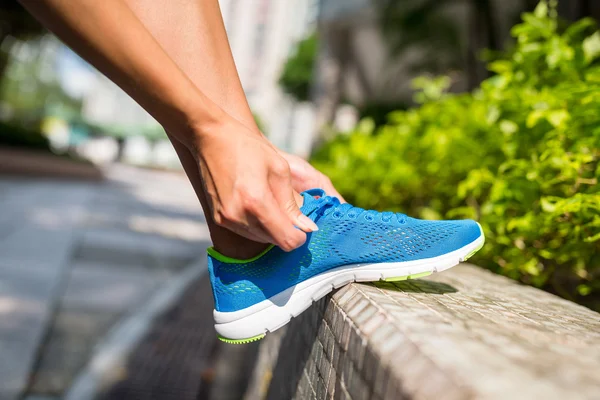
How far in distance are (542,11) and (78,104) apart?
57.0 m

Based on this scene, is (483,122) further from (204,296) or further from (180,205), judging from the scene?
(180,205)

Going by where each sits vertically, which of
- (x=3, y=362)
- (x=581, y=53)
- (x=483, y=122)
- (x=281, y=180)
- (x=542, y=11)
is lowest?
(x=3, y=362)

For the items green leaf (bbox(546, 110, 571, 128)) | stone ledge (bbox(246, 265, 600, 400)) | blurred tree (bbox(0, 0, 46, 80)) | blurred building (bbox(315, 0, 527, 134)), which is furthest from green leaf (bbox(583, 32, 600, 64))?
blurred tree (bbox(0, 0, 46, 80))

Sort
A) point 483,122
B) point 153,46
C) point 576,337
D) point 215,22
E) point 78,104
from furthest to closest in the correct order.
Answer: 1. point 78,104
2. point 483,122
3. point 215,22
4. point 153,46
5. point 576,337

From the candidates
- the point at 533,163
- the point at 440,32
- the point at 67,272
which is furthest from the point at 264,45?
the point at 533,163

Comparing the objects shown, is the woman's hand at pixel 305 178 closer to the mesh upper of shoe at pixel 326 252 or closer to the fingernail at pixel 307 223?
the mesh upper of shoe at pixel 326 252

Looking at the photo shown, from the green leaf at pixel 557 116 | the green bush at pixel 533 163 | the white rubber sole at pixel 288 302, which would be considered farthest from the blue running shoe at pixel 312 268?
the green leaf at pixel 557 116

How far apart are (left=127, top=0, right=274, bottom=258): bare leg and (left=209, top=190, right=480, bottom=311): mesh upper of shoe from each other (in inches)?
1.9

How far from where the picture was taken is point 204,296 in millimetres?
3426

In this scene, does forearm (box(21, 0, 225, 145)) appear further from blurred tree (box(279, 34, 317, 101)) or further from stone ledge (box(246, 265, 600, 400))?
blurred tree (box(279, 34, 317, 101))

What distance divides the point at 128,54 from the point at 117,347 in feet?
5.64

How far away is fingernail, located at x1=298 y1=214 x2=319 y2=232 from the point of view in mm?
1037

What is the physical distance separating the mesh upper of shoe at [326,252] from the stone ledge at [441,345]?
8 centimetres

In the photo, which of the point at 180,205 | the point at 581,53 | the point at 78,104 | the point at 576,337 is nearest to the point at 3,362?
the point at 576,337
